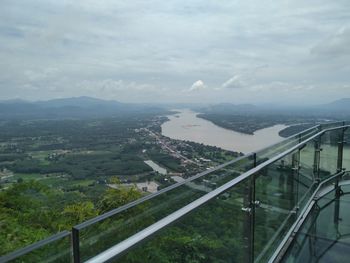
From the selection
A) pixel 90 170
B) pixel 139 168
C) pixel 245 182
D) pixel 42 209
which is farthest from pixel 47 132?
pixel 245 182

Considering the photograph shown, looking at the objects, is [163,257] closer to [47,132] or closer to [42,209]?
[42,209]

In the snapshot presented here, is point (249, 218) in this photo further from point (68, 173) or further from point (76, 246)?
point (68, 173)

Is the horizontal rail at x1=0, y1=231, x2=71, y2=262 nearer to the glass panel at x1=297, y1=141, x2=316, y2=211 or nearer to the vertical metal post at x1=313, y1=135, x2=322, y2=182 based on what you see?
the glass panel at x1=297, y1=141, x2=316, y2=211

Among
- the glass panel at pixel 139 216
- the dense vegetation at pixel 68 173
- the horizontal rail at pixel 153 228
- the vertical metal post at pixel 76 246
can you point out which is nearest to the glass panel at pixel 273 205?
the glass panel at pixel 139 216

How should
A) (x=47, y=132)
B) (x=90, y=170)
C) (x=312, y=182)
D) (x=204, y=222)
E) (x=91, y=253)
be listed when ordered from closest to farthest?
(x=91, y=253) → (x=204, y=222) → (x=312, y=182) → (x=90, y=170) → (x=47, y=132)

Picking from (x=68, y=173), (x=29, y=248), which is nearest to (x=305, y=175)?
(x=29, y=248)

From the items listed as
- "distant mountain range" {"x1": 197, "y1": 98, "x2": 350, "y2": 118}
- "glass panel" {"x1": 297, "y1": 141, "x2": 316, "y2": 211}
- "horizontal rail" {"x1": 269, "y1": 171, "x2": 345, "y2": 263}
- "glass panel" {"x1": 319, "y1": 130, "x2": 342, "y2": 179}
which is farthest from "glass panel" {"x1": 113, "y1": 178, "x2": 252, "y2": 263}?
"distant mountain range" {"x1": 197, "y1": 98, "x2": 350, "y2": 118}

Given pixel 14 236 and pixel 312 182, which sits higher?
pixel 312 182

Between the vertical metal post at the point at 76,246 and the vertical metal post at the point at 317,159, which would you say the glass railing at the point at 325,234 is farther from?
the vertical metal post at the point at 76,246
